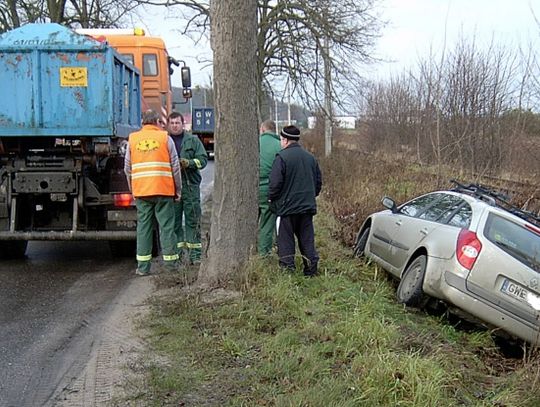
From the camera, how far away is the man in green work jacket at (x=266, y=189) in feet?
24.2

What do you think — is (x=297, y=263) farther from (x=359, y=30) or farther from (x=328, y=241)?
(x=359, y=30)

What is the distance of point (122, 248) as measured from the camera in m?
8.23

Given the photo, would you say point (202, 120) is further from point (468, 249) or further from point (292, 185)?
point (468, 249)

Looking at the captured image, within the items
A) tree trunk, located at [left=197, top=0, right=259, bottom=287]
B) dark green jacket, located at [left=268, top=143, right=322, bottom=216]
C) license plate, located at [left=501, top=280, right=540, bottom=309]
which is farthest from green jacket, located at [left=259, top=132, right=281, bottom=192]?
license plate, located at [left=501, top=280, right=540, bottom=309]

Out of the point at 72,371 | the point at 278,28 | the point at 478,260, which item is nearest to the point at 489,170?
the point at 278,28

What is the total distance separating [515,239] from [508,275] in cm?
52

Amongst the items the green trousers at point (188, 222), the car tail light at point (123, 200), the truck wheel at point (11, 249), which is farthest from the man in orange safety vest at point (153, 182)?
the truck wheel at point (11, 249)

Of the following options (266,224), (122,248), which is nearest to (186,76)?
(122,248)

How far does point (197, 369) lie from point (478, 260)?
278 centimetres

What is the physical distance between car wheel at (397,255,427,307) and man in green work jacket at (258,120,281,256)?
153cm

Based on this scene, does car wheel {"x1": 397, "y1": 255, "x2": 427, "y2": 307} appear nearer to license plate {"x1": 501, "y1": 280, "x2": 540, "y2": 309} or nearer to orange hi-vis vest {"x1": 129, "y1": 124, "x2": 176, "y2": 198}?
license plate {"x1": 501, "y1": 280, "x2": 540, "y2": 309}

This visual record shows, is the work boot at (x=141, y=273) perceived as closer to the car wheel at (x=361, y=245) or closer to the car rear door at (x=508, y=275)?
the car wheel at (x=361, y=245)

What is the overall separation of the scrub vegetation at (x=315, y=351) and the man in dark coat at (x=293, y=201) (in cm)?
23

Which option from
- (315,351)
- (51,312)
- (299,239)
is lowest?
(51,312)
